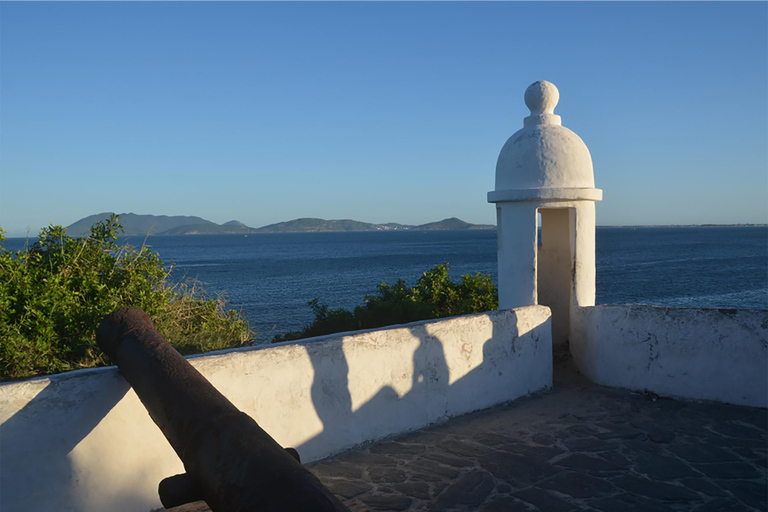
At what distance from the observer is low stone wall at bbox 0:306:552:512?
3523 millimetres

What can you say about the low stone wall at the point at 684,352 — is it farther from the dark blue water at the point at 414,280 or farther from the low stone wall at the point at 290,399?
the dark blue water at the point at 414,280

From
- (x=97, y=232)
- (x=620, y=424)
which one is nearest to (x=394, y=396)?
(x=620, y=424)

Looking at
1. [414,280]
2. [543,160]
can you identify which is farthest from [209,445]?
[414,280]

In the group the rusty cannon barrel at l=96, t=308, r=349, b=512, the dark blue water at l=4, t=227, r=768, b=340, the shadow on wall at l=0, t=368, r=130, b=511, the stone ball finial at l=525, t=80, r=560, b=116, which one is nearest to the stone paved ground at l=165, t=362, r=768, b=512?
the rusty cannon barrel at l=96, t=308, r=349, b=512

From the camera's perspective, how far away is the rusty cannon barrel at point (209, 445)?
85.7 inches

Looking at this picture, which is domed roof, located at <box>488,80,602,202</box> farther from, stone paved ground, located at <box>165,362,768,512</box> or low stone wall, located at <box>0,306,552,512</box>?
stone paved ground, located at <box>165,362,768,512</box>

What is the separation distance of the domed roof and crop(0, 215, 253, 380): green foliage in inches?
191

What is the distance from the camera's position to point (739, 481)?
432 centimetres

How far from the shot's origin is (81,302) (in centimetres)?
771

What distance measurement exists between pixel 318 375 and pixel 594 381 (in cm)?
364

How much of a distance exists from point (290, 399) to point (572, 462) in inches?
89.0

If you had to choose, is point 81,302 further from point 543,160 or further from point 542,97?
point 542,97

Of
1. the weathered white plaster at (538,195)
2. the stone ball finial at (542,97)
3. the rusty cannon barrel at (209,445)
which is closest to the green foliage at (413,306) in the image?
the weathered white plaster at (538,195)

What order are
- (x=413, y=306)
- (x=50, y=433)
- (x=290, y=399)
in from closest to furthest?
(x=50, y=433) < (x=290, y=399) < (x=413, y=306)
